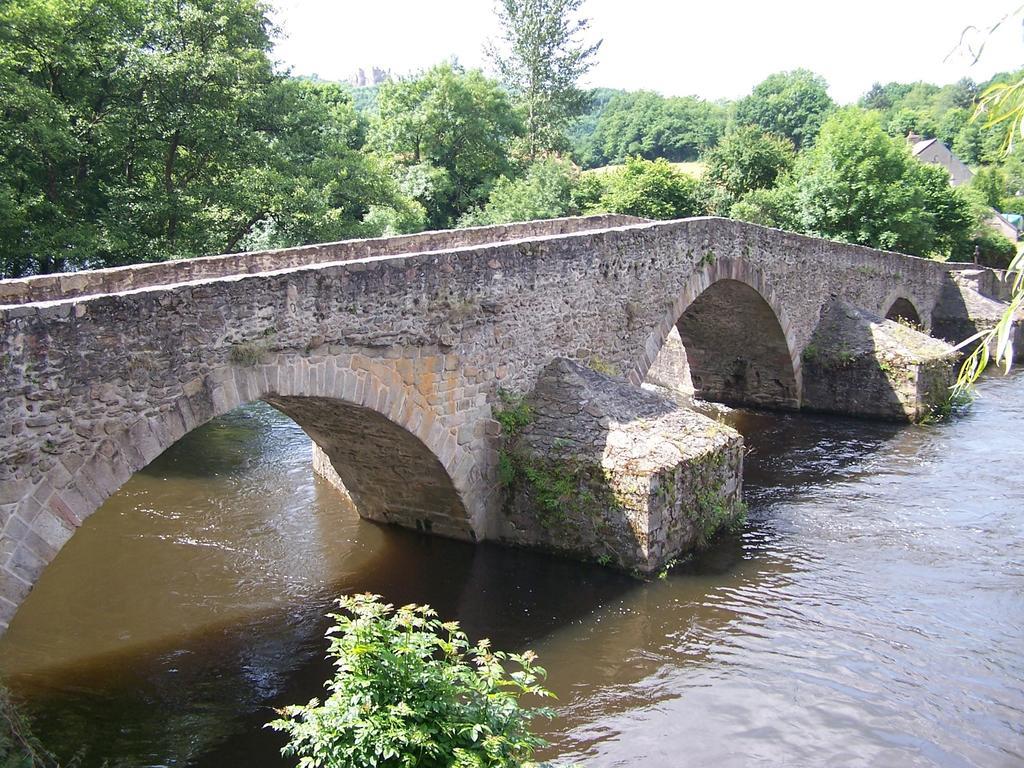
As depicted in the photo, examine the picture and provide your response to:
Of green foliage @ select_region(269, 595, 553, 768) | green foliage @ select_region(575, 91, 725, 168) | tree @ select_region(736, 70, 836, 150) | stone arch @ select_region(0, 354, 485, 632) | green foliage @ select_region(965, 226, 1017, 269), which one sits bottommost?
green foliage @ select_region(269, 595, 553, 768)

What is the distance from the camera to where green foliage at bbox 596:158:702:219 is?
1271 inches

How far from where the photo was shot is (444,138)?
1412 inches

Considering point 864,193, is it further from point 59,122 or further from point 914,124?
point 914,124

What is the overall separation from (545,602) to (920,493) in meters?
6.87

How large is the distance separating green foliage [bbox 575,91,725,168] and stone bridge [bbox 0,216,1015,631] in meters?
55.5

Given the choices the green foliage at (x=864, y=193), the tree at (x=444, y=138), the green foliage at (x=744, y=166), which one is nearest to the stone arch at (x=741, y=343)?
the green foliage at (x=864, y=193)

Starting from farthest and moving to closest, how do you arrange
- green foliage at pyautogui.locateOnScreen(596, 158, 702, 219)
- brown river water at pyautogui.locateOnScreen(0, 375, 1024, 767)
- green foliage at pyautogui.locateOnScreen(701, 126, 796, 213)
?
green foliage at pyautogui.locateOnScreen(701, 126, 796, 213)
green foliage at pyautogui.locateOnScreen(596, 158, 702, 219)
brown river water at pyautogui.locateOnScreen(0, 375, 1024, 767)

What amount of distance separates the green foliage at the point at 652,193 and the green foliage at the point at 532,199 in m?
1.67

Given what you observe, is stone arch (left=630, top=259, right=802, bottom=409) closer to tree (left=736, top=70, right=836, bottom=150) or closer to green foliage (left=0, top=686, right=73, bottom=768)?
green foliage (left=0, top=686, right=73, bottom=768)

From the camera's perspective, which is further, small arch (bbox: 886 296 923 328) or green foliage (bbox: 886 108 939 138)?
green foliage (bbox: 886 108 939 138)

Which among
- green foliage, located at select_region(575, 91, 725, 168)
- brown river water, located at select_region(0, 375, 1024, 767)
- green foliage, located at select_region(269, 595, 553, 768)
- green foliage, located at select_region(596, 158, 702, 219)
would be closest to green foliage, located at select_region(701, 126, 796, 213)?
green foliage, located at select_region(596, 158, 702, 219)

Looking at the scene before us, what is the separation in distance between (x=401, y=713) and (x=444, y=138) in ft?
108

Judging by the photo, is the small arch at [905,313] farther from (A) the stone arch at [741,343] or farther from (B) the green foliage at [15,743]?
(B) the green foliage at [15,743]

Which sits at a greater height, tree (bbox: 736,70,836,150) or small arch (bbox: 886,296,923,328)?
tree (bbox: 736,70,836,150)
